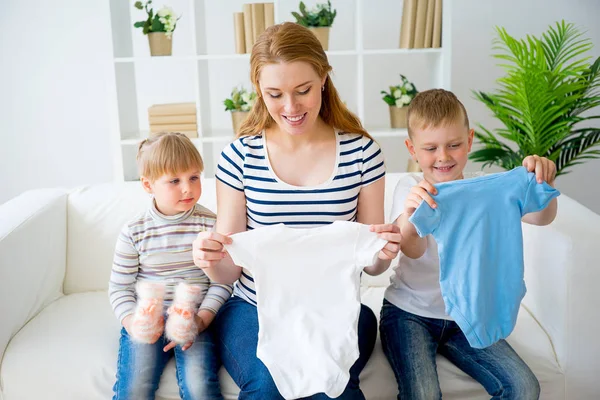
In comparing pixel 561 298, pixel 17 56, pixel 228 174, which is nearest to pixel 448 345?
Answer: pixel 561 298

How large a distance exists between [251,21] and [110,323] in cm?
180

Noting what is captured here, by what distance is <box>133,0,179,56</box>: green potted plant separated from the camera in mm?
3486

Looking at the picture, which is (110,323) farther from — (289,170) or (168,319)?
(289,170)

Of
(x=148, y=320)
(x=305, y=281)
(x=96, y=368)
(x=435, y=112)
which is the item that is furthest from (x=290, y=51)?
(x=96, y=368)

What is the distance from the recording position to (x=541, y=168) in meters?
1.76

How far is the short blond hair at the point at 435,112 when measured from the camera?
1941 millimetres

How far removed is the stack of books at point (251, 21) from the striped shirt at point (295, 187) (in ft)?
5.32

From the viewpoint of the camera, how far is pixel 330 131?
1996mm

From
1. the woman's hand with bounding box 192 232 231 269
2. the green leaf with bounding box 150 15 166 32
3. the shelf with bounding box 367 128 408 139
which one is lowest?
the woman's hand with bounding box 192 232 231 269

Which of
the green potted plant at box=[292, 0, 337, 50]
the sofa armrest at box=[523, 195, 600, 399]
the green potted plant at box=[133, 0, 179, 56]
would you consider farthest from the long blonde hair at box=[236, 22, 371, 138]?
the green potted plant at box=[133, 0, 179, 56]

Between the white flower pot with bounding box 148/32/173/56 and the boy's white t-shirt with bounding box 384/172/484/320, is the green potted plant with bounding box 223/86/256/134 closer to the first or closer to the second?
the white flower pot with bounding box 148/32/173/56

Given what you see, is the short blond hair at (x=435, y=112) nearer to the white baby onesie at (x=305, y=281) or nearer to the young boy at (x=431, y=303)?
the young boy at (x=431, y=303)

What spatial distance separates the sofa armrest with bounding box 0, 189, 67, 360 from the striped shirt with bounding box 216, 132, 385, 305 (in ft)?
2.39

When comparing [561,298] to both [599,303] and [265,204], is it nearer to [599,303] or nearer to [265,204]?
[599,303]
